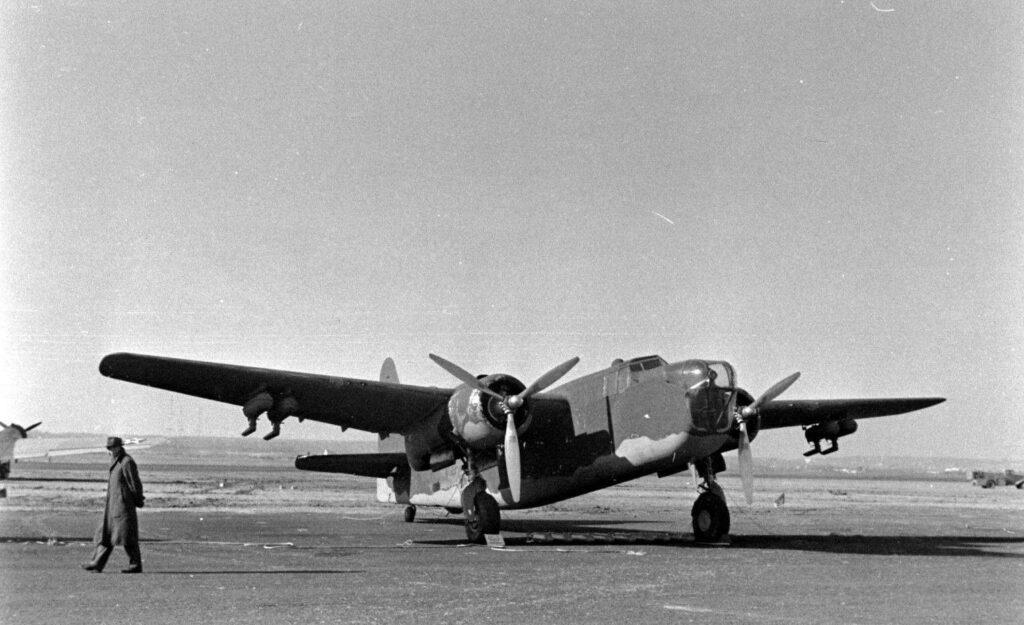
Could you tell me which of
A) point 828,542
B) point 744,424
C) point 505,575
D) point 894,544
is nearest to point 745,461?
point 744,424

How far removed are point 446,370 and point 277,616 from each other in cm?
1015

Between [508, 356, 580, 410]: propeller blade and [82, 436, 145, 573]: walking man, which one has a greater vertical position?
[508, 356, 580, 410]: propeller blade

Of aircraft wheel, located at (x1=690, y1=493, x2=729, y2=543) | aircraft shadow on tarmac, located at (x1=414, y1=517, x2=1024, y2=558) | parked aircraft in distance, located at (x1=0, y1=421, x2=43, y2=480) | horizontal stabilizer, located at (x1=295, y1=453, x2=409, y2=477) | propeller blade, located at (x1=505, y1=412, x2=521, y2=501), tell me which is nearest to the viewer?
aircraft shadow on tarmac, located at (x1=414, y1=517, x2=1024, y2=558)

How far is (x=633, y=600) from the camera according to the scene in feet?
36.1

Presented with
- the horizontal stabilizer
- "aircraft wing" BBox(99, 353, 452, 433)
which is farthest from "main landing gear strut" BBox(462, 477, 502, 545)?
the horizontal stabilizer

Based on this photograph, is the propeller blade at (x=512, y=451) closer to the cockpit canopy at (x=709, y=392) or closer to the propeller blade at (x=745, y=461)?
the cockpit canopy at (x=709, y=392)

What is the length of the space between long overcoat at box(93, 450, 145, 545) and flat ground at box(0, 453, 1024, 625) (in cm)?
54

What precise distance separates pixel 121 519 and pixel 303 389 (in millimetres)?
5646

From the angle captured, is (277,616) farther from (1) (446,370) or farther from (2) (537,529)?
(2) (537,529)

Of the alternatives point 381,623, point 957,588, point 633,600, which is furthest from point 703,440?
point 381,623

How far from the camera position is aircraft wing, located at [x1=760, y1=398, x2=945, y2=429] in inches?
893

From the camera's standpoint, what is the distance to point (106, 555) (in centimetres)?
1327

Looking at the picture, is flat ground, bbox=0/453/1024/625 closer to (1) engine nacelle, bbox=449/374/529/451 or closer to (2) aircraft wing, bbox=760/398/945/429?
(1) engine nacelle, bbox=449/374/529/451

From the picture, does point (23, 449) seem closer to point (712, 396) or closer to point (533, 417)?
point (533, 417)
